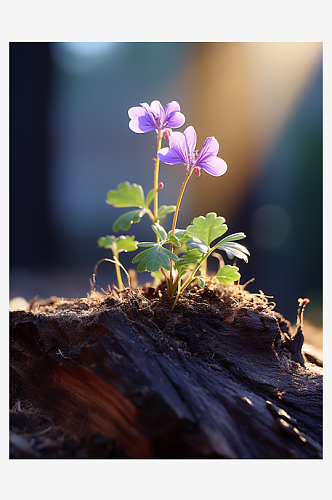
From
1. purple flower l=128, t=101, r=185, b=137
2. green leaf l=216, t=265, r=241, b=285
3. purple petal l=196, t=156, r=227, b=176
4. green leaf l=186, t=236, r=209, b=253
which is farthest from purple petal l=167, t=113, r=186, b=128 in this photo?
green leaf l=216, t=265, r=241, b=285

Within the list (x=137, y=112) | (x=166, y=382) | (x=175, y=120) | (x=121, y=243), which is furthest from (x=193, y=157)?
(x=166, y=382)

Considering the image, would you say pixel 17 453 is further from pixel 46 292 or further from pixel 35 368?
pixel 46 292

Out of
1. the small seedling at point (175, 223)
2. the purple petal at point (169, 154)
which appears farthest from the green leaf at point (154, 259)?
the purple petal at point (169, 154)

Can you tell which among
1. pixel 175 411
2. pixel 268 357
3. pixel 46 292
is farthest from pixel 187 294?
pixel 46 292

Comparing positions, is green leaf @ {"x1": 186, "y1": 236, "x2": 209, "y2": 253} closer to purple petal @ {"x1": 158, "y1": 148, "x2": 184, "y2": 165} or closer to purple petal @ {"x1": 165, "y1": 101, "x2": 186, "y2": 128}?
purple petal @ {"x1": 158, "y1": 148, "x2": 184, "y2": 165}

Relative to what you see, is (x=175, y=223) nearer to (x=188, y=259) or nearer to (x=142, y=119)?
(x=188, y=259)

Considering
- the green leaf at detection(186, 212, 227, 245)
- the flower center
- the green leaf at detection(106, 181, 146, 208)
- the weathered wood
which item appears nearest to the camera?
the weathered wood

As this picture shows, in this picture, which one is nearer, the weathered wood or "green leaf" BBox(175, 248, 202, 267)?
the weathered wood
